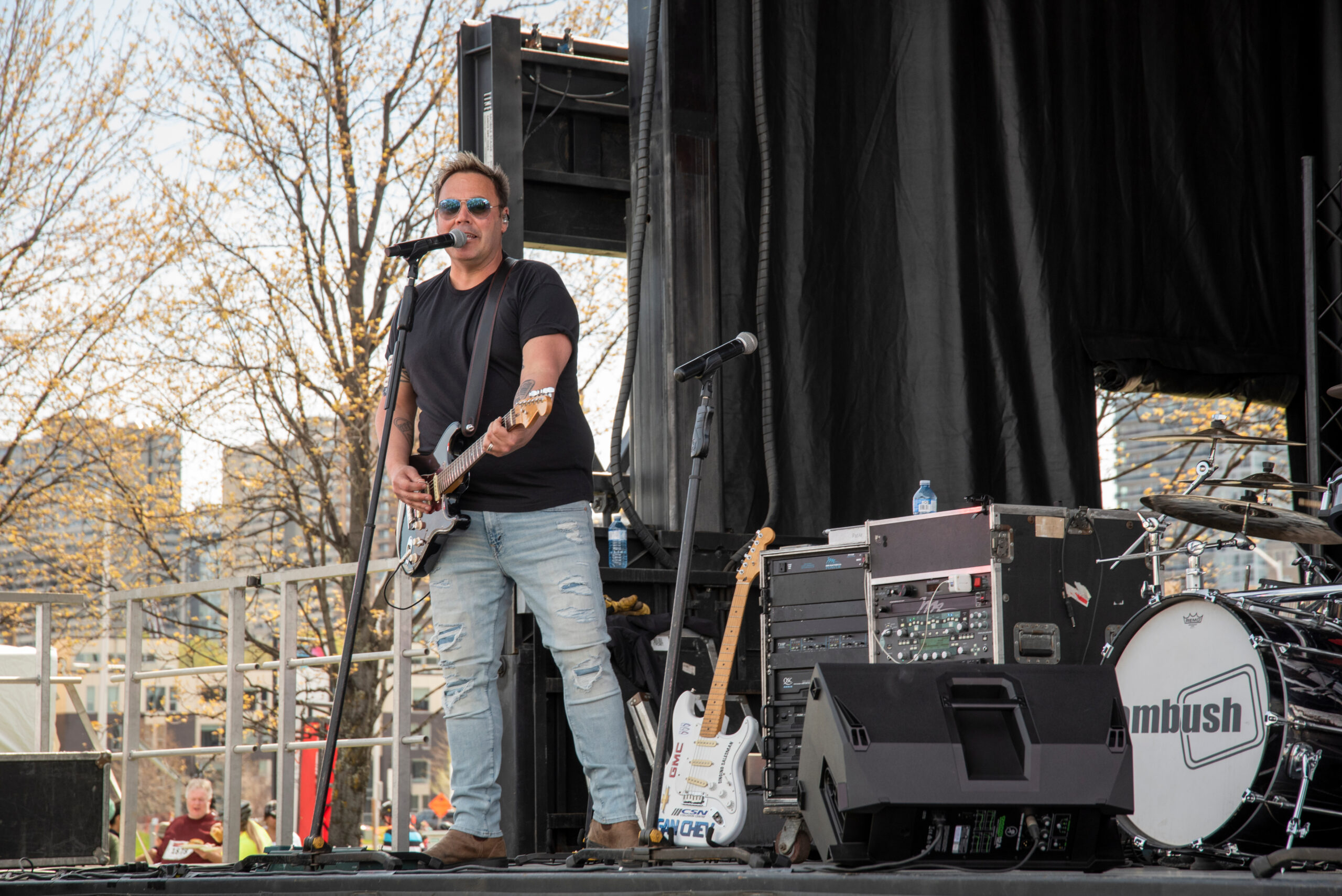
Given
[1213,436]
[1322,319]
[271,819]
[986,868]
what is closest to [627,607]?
[1213,436]

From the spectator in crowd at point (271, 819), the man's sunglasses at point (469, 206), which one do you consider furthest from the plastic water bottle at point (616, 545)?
the spectator in crowd at point (271, 819)

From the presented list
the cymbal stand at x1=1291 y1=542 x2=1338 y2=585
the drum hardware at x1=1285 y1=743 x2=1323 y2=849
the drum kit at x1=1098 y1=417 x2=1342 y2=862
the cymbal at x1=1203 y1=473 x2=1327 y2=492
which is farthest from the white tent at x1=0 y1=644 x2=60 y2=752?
the drum hardware at x1=1285 y1=743 x2=1323 y2=849

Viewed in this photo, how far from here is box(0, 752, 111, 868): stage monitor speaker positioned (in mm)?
4629

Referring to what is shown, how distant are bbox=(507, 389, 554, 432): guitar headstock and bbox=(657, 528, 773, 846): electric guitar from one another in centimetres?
163

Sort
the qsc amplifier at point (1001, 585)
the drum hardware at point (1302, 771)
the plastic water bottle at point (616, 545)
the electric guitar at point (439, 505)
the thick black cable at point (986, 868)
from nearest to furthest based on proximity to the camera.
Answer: the thick black cable at point (986, 868) → the drum hardware at point (1302, 771) → the electric guitar at point (439, 505) → the qsc amplifier at point (1001, 585) → the plastic water bottle at point (616, 545)

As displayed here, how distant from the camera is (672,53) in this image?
17.1 ft

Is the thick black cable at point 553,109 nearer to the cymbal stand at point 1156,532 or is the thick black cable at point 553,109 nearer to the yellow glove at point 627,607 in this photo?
the yellow glove at point 627,607

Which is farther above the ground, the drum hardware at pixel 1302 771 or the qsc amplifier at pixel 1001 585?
the qsc amplifier at pixel 1001 585

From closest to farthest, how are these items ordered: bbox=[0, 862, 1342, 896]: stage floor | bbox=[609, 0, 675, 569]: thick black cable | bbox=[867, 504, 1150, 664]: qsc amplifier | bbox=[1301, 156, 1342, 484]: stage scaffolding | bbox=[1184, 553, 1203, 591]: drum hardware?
bbox=[0, 862, 1342, 896]: stage floor < bbox=[1184, 553, 1203, 591]: drum hardware < bbox=[867, 504, 1150, 664]: qsc amplifier < bbox=[609, 0, 675, 569]: thick black cable < bbox=[1301, 156, 1342, 484]: stage scaffolding

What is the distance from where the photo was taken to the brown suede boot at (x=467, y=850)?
10.6 feet

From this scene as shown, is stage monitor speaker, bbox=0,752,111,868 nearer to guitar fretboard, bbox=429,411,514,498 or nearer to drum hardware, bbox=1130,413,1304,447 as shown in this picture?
guitar fretboard, bbox=429,411,514,498

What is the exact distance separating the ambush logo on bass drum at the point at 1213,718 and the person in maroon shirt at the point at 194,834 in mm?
6162

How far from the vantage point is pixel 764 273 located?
17.2ft

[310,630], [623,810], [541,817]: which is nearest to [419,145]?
[310,630]
